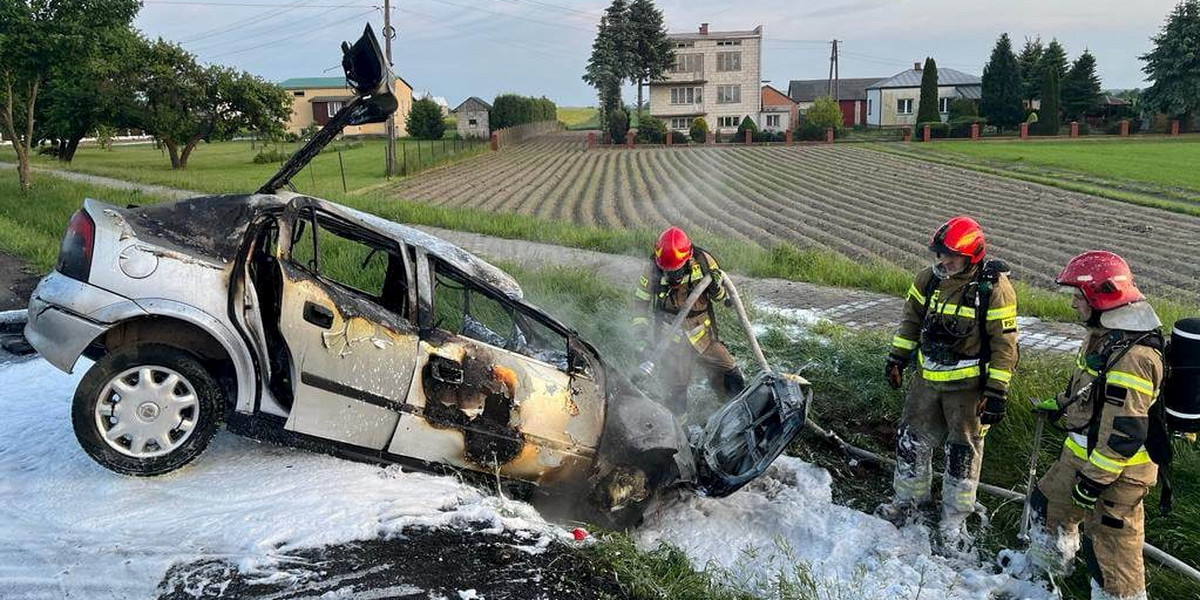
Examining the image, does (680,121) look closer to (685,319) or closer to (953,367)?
(685,319)

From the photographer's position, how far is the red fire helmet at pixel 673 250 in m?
6.38

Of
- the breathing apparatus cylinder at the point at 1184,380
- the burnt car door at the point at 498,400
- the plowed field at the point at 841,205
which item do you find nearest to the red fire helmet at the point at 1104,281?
the breathing apparatus cylinder at the point at 1184,380

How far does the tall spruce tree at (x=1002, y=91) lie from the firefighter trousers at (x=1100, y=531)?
55.2m

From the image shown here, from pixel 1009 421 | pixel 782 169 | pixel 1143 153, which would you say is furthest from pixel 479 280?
pixel 1143 153

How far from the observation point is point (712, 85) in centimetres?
6272

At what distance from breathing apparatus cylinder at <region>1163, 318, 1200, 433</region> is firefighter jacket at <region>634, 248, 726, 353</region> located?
121 inches

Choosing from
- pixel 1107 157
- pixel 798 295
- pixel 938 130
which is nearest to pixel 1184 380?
pixel 798 295

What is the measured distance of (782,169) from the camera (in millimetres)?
34438

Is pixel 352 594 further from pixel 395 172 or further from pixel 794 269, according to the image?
pixel 395 172

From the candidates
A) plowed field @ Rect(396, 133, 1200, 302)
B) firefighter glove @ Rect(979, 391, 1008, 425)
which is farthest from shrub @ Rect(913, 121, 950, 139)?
firefighter glove @ Rect(979, 391, 1008, 425)

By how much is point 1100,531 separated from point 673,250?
331cm

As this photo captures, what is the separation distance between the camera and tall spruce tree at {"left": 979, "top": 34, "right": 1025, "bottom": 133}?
53.0 meters

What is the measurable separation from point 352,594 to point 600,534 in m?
1.42

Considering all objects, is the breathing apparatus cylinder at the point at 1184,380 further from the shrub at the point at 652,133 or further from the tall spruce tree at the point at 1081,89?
the tall spruce tree at the point at 1081,89
